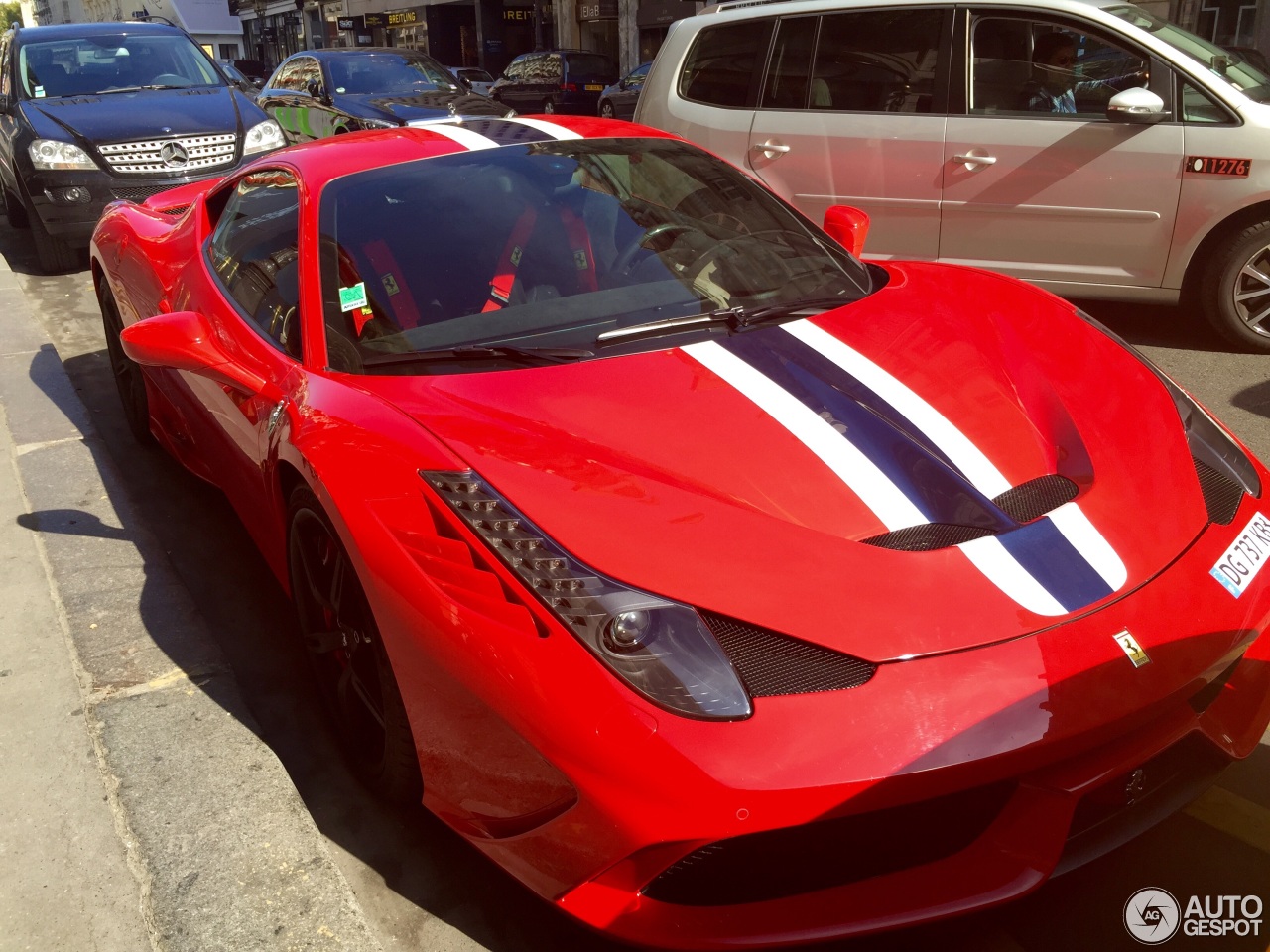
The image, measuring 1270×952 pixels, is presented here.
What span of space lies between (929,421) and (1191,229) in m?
3.59

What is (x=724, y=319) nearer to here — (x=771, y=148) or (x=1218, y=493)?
(x=1218, y=493)

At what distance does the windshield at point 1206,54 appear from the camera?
525 centimetres

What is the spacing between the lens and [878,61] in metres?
5.90

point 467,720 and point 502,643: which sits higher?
point 502,643

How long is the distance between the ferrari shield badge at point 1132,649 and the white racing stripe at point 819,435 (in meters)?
0.38

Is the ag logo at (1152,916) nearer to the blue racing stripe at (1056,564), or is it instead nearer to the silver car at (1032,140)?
the blue racing stripe at (1056,564)

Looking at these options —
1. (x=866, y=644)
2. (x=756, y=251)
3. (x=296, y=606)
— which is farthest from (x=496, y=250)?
(x=866, y=644)

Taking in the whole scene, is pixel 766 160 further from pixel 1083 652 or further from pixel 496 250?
pixel 1083 652

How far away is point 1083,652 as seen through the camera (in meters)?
1.87

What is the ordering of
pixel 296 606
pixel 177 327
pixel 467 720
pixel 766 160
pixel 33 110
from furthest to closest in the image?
pixel 33 110, pixel 766 160, pixel 177 327, pixel 296 606, pixel 467 720

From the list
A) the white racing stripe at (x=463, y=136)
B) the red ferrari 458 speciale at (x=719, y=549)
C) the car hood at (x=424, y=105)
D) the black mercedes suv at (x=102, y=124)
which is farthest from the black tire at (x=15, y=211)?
the red ferrari 458 speciale at (x=719, y=549)

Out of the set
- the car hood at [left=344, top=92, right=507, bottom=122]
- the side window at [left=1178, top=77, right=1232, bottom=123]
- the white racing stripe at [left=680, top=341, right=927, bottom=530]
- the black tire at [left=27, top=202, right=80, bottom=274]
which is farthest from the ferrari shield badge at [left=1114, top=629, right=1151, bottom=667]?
the car hood at [left=344, top=92, right=507, bottom=122]

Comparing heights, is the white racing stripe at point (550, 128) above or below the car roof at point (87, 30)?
below

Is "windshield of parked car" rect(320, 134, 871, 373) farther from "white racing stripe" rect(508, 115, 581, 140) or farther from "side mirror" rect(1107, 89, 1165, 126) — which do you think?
"side mirror" rect(1107, 89, 1165, 126)
